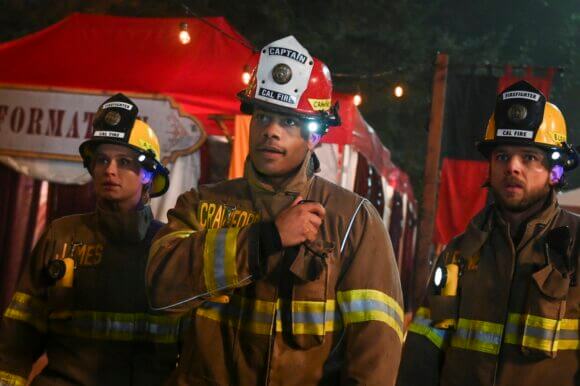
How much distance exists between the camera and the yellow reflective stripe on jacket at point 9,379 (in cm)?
435

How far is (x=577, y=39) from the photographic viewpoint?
98.2 ft

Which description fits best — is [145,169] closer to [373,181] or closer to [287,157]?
[287,157]

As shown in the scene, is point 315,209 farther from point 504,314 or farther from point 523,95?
point 523,95

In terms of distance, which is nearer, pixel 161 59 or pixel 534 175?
pixel 534 175

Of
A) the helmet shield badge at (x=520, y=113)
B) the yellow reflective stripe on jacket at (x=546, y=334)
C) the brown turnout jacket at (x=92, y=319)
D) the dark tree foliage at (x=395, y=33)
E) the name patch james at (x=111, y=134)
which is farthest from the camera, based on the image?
the dark tree foliage at (x=395, y=33)

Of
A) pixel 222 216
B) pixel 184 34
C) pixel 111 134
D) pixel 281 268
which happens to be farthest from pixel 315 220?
pixel 184 34

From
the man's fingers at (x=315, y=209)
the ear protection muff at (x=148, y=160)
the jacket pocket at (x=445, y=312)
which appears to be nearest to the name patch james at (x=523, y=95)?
the jacket pocket at (x=445, y=312)

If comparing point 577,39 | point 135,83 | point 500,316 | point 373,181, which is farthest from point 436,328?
Answer: point 577,39

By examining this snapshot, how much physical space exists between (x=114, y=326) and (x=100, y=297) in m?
0.18

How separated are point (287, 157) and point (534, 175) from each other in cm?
137

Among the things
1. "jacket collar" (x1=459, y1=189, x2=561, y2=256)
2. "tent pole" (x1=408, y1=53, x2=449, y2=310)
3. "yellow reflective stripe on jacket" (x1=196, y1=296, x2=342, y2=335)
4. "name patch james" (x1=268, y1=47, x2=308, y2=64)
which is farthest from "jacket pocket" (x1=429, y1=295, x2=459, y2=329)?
"tent pole" (x1=408, y1=53, x2=449, y2=310)

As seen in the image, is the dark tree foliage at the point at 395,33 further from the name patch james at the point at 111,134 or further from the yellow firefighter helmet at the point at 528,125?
the yellow firefighter helmet at the point at 528,125

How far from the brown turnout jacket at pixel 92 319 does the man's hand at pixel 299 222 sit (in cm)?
150

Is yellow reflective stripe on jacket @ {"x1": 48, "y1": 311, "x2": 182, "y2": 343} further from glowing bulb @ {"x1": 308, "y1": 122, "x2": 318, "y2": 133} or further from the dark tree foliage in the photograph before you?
the dark tree foliage
